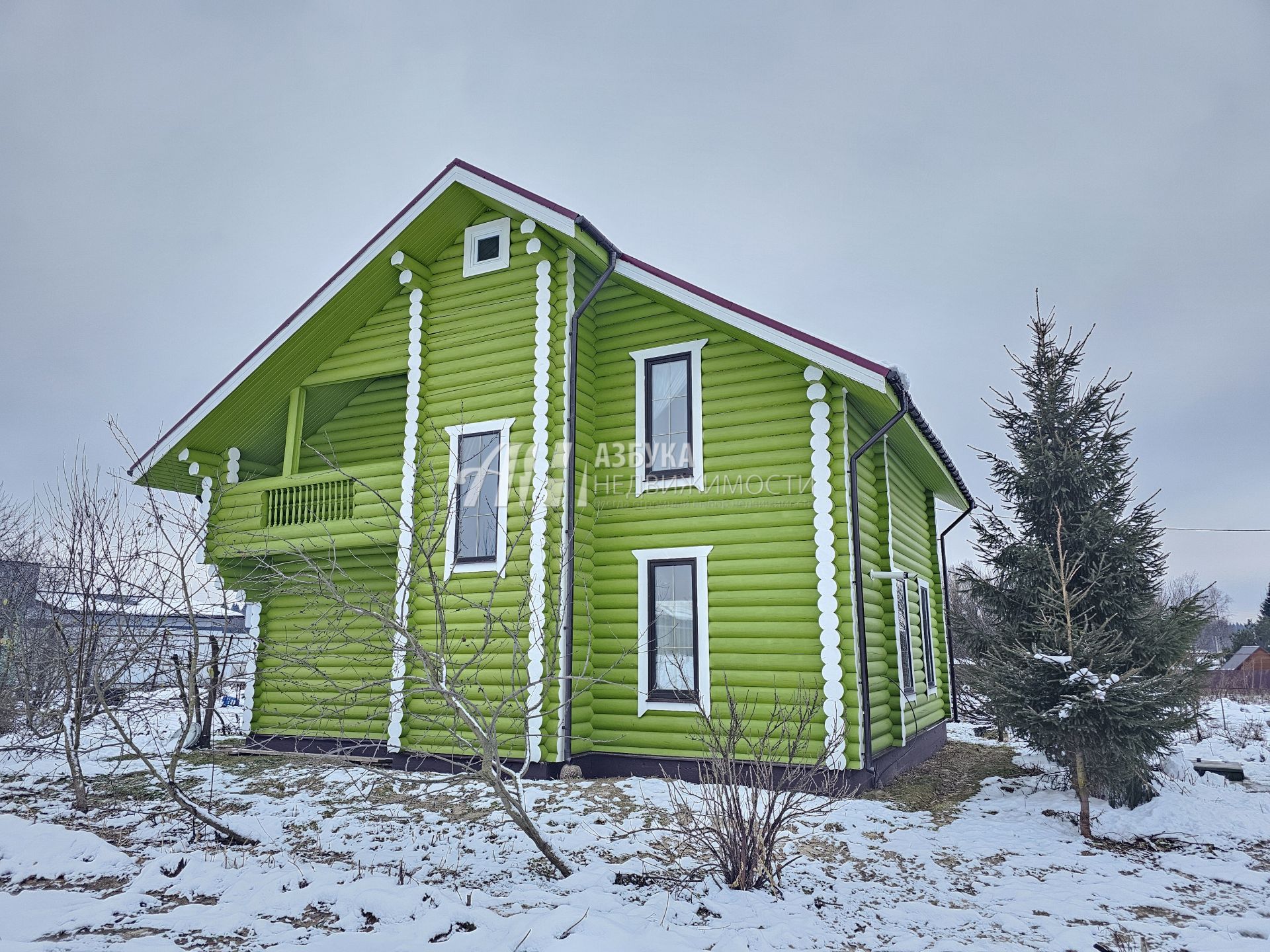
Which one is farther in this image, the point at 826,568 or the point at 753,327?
the point at 753,327

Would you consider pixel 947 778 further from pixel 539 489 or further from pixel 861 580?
pixel 539 489

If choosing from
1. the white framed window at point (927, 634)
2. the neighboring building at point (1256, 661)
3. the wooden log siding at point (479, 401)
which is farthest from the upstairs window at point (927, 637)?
the neighboring building at point (1256, 661)

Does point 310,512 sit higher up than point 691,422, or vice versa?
point 691,422

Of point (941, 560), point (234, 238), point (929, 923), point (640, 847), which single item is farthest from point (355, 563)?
point (234, 238)

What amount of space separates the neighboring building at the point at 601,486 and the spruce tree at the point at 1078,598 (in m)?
1.52

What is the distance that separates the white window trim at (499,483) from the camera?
1039 centimetres

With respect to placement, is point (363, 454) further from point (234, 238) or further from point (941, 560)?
point (234, 238)

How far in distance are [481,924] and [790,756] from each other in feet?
7.44

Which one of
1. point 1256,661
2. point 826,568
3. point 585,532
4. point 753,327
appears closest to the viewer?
point 826,568

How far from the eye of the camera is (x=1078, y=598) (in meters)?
8.14

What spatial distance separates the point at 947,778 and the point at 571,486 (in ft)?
21.9

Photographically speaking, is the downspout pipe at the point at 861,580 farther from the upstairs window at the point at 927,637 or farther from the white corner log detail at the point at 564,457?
the upstairs window at the point at 927,637

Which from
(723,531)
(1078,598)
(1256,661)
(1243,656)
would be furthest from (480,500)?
(1243,656)

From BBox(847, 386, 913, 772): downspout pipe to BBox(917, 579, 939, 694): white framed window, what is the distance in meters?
4.54
